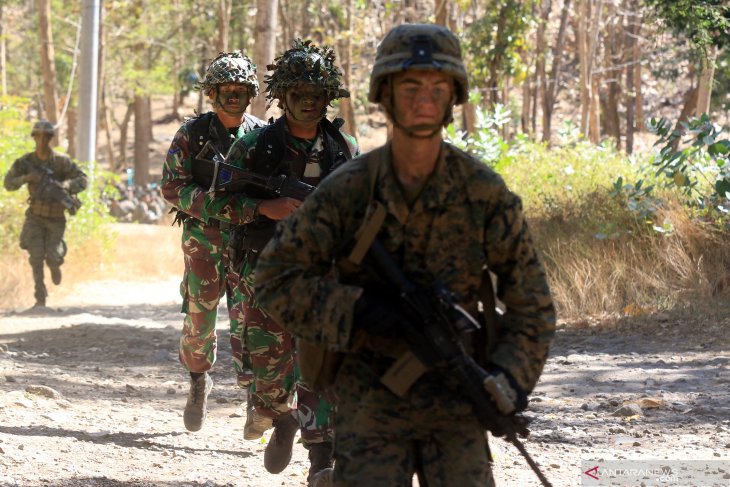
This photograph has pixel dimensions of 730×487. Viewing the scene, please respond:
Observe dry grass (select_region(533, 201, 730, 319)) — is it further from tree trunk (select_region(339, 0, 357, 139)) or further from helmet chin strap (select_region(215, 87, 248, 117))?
tree trunk (select_region(339, 0, 357, 139))

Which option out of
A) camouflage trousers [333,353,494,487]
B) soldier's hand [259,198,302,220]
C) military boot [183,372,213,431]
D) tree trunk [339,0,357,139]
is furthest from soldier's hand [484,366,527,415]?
tree trunk [339,0,357,139]

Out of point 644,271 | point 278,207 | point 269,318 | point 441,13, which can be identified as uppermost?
point 441,13

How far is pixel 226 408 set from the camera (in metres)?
7.74

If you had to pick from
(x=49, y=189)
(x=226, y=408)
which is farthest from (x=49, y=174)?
(x=226, y=408)

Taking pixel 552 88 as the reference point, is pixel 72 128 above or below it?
below

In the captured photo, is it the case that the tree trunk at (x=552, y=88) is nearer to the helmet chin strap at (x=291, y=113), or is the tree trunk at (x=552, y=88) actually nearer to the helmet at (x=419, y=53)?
the helmet chin strap at (x=291, y=113)

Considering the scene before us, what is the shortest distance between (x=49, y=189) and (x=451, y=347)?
1010 centimetres

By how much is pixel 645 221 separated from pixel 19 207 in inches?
356

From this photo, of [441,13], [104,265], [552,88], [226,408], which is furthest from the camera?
[552,88]

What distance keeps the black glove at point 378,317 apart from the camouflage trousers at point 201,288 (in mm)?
3491

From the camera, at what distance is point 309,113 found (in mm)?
5453

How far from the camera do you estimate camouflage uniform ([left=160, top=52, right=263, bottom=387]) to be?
6352mm

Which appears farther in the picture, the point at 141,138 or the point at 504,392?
the point at 141,138

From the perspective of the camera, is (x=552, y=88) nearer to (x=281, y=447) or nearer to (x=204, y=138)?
(x=204, y=138)
